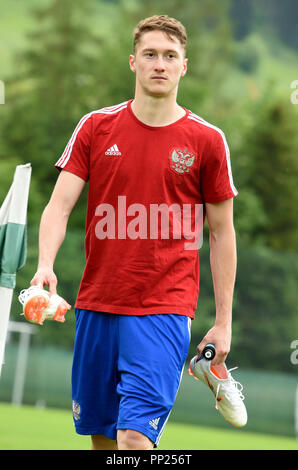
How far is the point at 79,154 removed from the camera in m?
3.89

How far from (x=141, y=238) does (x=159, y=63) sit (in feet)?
2.59

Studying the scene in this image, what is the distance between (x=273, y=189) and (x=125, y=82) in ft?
26.1

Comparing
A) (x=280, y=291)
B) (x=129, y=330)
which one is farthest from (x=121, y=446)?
(x=280, y=291)

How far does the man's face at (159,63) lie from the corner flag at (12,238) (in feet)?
2.65

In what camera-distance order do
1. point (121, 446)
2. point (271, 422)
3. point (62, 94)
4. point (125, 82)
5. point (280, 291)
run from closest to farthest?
point (121, 446) → point (271, 422) → point (280, 291) → point (125, 82) → point (62, 94)

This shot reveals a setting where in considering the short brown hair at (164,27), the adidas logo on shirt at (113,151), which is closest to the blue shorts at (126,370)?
the adidas logo on shirt at (113,151)

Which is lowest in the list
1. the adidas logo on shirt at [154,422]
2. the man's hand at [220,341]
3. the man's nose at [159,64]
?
the adidas logo on shirt at [154,422]

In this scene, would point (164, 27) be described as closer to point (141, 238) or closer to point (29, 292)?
point (141, 238)

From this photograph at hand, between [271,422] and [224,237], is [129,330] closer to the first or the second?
[224,237]

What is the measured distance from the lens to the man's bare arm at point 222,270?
12.9ft

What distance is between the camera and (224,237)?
3979 millimetres

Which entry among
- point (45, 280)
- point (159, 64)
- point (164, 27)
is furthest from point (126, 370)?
point (164, 27)

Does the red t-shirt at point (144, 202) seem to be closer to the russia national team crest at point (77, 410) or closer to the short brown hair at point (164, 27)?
the short brown hair at point (164, 27)

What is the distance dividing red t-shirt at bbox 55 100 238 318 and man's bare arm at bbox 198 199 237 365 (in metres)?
0.09
